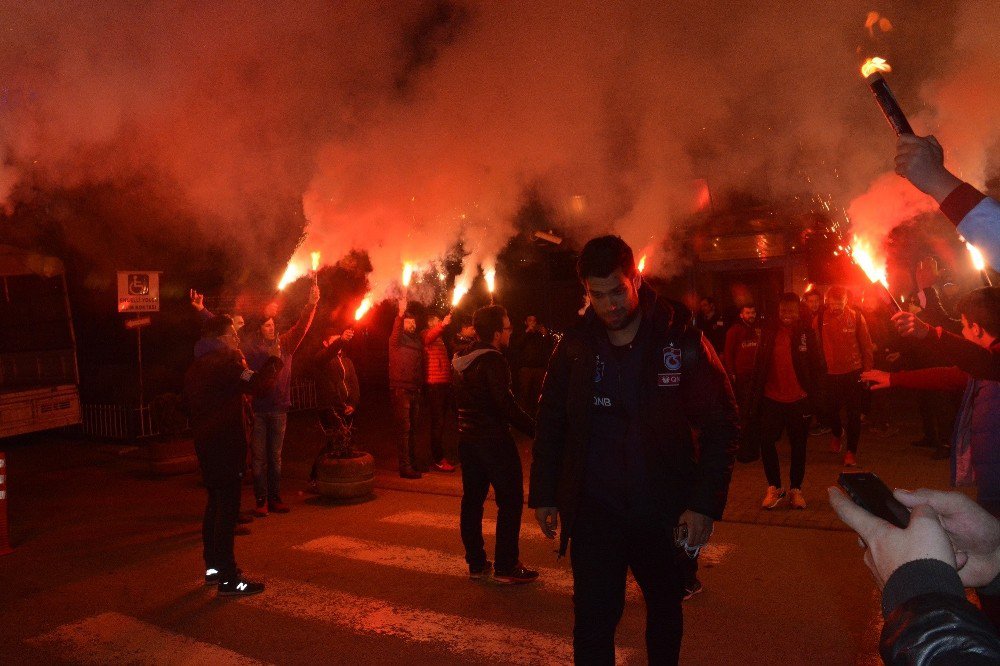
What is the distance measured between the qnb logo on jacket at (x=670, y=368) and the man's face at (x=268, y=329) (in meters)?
5.14

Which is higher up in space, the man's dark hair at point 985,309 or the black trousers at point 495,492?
the man's dark hair at point 985,309

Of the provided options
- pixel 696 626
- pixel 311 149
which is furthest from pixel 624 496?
pixel 311 149

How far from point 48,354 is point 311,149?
622cm

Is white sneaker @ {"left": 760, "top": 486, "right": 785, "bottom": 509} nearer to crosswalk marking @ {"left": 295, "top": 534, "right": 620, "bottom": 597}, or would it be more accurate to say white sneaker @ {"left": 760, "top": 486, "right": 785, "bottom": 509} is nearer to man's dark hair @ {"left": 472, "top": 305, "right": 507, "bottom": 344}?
crosswalk marking @ {"left": 295, "top": 534, "right": 620, "bottom": 597}

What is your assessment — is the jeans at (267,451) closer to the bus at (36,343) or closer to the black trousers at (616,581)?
the black trousers at (616,581)

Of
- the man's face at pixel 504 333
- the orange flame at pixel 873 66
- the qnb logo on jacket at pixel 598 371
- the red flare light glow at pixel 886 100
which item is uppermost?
the orange flame at pixel 873 66

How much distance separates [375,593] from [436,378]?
175 inches

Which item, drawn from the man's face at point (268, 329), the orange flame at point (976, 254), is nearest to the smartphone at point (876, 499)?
the orange flame at point (976, 254)

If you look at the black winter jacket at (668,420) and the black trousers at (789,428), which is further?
the black trousers at (789,428)

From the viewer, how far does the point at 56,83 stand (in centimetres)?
534

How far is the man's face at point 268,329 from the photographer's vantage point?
23.7ft

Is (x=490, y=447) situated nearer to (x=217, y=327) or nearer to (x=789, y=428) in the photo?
(x=217, y=327)

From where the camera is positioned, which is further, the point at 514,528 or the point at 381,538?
the point at 381,538

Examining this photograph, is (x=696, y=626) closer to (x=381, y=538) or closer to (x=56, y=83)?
(x=381, y=538)
